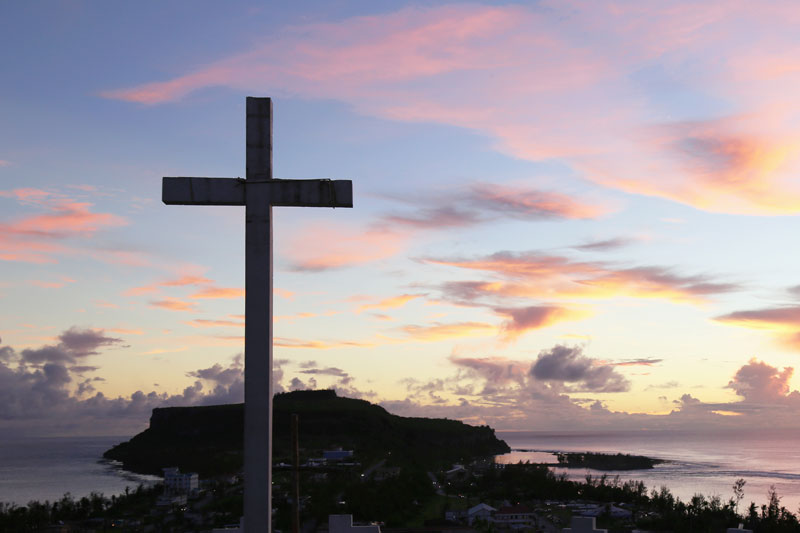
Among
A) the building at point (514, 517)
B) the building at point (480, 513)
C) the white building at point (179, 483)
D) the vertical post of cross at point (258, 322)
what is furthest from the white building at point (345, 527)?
the white building at point (179, 483)

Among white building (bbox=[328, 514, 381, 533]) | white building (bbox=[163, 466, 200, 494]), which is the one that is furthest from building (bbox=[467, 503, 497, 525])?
white building (bbox=[163, 466, 200, 494])

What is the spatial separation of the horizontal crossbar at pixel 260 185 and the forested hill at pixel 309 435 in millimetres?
111314

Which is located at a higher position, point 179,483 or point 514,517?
point 514,517

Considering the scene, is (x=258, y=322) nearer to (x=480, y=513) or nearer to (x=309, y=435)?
(x=480, y=513)

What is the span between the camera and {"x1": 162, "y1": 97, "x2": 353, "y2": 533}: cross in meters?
7.29

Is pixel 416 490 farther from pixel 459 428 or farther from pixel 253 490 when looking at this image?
pixel 459 428

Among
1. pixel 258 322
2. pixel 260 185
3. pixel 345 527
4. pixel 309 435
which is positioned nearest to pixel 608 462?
pixel 309 435

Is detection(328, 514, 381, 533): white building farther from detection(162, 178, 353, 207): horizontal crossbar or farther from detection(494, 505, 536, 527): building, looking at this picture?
detection(494, 505, 536, 527): building

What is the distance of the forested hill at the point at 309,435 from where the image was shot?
136 metres

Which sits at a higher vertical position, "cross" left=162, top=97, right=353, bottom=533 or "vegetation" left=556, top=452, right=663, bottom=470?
"cross" left=162, top=97, right=353, bottom=533

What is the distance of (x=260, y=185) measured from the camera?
757cm

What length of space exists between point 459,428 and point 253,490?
628 feet

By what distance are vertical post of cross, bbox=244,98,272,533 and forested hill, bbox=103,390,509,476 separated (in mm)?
111105

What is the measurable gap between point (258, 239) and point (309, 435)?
465 feet
